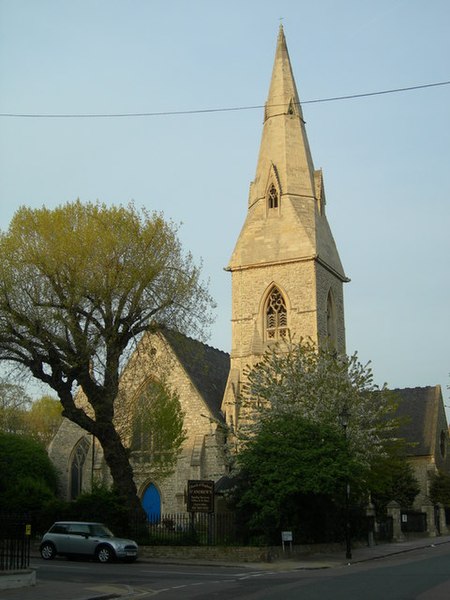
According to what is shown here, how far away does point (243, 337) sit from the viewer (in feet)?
137

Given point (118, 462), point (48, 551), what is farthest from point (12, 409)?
point (48, 551)

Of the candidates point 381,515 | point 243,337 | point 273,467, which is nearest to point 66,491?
point 243,337

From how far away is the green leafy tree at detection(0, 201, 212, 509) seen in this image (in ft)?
81.8

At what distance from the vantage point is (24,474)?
123 ft

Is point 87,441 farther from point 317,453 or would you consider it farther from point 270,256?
point 317,453

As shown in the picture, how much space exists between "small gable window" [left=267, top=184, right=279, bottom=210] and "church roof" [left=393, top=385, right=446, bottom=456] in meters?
13.5

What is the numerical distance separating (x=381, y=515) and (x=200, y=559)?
14965 millimetres

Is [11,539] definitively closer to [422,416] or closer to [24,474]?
→ [24,474]

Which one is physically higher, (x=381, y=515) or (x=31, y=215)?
(x=31, y=215)

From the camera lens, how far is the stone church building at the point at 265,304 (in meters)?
39.0

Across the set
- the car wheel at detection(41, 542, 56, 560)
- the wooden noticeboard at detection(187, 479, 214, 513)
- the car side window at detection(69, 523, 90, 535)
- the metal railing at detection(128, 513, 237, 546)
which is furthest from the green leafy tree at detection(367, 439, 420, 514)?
the car wheel at detection(41, 542, 56, 560)

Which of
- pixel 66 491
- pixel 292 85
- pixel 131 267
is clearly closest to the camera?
pixel 131 267

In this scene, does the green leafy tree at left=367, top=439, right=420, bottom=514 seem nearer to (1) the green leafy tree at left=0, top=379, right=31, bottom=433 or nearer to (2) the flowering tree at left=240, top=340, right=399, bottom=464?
(2) the flowering tree at left=240, top=340, right=399, bottom=464

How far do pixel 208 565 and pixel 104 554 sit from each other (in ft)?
10.1
